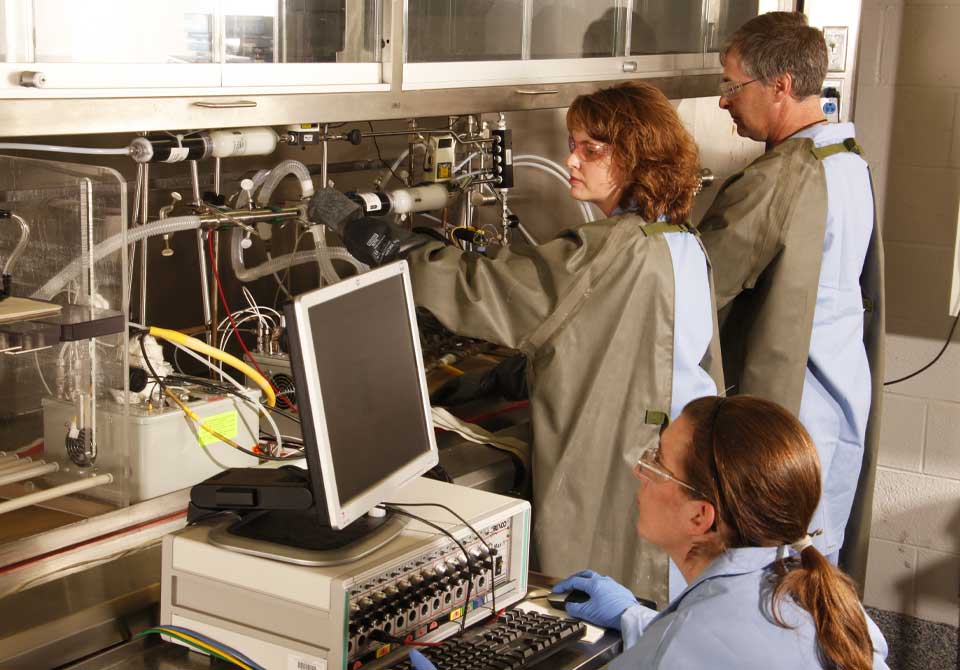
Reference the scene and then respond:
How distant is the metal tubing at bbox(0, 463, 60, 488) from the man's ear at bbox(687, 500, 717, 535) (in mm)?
971

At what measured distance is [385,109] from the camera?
2123 millimetres

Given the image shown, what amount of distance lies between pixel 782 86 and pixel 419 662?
68.9 inches

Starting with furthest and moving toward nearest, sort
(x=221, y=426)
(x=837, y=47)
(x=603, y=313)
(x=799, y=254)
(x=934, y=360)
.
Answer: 1. (x=934, y=360)
2. (x=837, y=47)
3. (x=799, y=254)
4. (x=603, y=313)
5. (x=221, y=426)

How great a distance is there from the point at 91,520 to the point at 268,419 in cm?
40

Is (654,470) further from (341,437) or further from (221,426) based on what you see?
(221,426)

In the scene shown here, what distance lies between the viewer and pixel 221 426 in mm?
1906

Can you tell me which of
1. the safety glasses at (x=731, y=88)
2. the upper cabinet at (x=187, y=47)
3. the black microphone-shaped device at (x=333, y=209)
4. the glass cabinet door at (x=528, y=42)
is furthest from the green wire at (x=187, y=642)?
the safety glasses at (x=731, y=88)

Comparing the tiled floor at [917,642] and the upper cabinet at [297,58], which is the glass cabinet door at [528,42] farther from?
the tiled floor at [917,642]

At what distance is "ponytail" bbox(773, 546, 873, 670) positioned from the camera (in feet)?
4.15

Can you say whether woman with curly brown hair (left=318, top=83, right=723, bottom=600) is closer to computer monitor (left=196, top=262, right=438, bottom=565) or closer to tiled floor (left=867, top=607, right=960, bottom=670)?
computer monitor (left=196, top=262, right=438, bottom=565)

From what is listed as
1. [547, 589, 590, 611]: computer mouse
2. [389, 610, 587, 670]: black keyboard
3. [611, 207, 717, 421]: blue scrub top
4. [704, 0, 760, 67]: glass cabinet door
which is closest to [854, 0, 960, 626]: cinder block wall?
[704, 0, 760, 67]: glass cabinet door

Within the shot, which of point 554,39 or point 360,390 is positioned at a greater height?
point 554,39

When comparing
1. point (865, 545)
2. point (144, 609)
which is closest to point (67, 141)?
→ point (144, 609)

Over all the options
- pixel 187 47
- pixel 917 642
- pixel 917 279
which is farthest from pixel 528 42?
pixel 917 642
